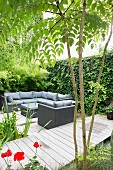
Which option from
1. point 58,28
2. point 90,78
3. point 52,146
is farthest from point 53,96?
point 58,28

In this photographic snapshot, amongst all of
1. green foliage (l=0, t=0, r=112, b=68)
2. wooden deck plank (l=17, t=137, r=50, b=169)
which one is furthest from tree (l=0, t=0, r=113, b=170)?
wooden deck plank (l=17, t=137, r=50, b=169)

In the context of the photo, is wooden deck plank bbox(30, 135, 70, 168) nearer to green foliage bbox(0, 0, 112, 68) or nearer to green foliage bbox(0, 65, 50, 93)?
green foliage bbox(0, 0, 112, 68)

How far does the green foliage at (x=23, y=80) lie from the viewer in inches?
292

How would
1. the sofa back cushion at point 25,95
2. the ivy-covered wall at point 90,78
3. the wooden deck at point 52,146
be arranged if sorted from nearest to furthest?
the wooden deck at point 52,146 → the ivy-covered wall at point 90,78 → the sofa back cushion at point 25,95

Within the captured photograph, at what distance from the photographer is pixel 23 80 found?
8250 mm

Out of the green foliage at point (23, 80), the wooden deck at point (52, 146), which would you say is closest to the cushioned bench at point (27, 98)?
the green foliage at point (23, 80)

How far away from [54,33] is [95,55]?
5237 millimetres

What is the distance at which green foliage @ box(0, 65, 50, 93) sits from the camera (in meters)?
7.42

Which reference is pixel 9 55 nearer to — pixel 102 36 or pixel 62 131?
pixel 62 131

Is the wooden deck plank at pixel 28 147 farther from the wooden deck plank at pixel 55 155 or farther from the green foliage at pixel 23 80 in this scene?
the green foliage at pixel 23 80

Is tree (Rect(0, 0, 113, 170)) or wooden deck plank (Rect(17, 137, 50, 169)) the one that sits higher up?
tree (Rect(0, 0, 113, 170))

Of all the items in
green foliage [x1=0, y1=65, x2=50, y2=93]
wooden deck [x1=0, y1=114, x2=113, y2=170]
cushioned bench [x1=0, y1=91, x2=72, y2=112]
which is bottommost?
wooden deck [x1=0, y1=114, x2=113, y2=170]

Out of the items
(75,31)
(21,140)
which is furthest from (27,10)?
(21,140)

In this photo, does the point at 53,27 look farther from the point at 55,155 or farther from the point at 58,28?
the point at 55,155
